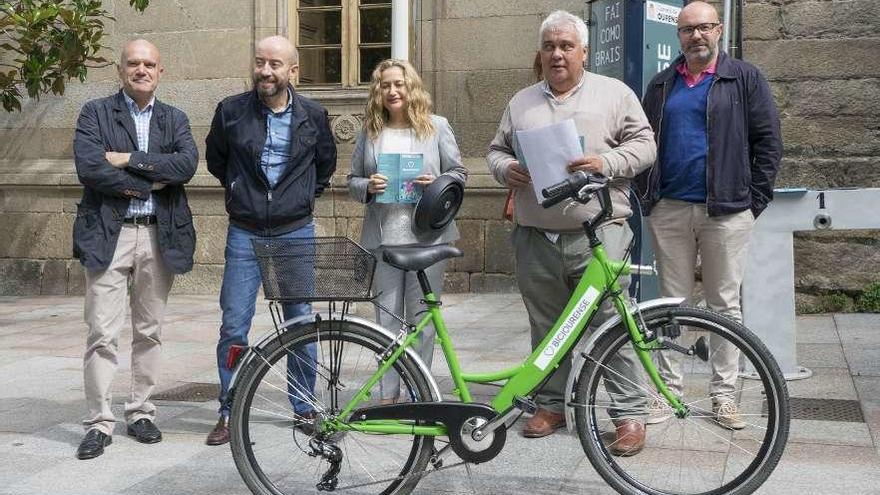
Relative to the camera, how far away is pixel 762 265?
21.1ft

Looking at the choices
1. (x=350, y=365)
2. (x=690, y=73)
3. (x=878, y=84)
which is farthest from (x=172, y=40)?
(x=350, y=365)

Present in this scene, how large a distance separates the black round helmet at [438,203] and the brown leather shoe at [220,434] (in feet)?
4.29

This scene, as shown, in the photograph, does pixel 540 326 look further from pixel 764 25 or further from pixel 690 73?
pixel 764 25

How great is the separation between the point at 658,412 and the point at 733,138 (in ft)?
5.59

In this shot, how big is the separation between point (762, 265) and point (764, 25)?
3875mm

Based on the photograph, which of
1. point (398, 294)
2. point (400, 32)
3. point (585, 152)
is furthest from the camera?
point (400, 32)

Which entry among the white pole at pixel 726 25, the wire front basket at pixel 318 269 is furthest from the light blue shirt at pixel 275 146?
the white pole at pixel 726 25

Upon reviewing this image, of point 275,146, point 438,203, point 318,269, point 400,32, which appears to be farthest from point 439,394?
point 400,32

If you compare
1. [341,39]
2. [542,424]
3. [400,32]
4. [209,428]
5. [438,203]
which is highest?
[341,39]

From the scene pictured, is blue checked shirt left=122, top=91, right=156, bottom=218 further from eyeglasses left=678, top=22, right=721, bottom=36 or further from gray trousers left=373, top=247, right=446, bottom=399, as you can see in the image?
eyeglasses left=678, top=22, right=721, bottom=36

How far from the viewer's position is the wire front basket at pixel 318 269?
4.00 m

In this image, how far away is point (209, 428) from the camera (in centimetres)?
566

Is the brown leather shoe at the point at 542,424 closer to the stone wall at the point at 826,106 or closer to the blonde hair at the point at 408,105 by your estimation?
the blonde hair at the point at 408,105

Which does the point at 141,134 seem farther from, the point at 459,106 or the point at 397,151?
the point at 459,106
